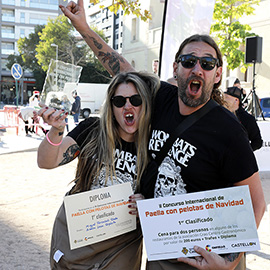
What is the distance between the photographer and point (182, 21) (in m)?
5.96

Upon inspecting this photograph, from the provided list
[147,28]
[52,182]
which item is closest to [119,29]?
[147,28]

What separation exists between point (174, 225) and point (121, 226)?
39 cm

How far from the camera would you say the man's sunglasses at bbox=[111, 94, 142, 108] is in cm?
228

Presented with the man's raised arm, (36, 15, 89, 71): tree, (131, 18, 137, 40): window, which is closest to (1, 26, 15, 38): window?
(36, 15, 89, 71): tree

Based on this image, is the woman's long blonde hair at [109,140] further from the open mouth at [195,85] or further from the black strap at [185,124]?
the open mouth at [195,85]

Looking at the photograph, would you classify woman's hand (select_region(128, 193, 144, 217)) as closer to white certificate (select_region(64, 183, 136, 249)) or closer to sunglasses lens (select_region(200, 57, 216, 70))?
white certificate (select_region(64, 183, 136, 249))

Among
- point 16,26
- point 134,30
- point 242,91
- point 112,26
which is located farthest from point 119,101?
point 112,26

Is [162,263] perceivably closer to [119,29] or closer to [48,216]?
[48,216]

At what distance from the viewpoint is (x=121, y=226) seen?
2.23 meters

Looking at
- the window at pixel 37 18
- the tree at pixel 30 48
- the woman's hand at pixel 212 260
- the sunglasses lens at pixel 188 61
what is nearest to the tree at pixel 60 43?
the tree at pixel 30 48

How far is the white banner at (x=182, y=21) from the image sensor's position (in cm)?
594

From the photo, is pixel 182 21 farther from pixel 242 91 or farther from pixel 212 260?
pixel 242 91

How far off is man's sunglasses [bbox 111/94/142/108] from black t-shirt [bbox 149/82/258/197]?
0.27 metres

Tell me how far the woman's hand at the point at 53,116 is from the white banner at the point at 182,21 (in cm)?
416
